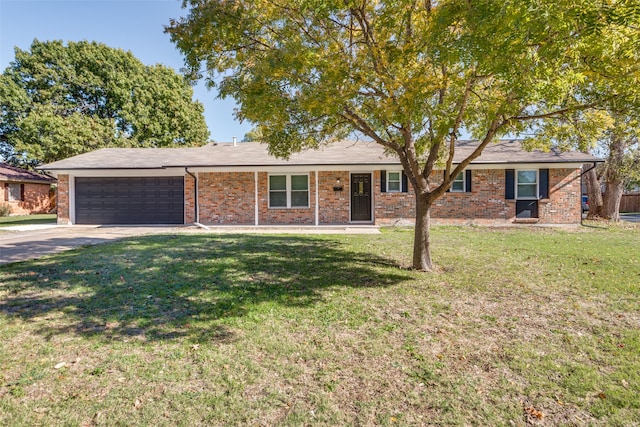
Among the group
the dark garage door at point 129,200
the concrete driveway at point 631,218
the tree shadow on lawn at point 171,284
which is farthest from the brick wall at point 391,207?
the concrete driveway at point 631,218

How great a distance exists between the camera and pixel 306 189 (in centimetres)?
1575

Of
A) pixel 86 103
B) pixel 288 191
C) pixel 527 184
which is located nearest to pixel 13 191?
pixel 86 103

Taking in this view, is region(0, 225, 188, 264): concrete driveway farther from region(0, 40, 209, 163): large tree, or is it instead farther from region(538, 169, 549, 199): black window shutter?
region(0, 40, 209, 163): large tree

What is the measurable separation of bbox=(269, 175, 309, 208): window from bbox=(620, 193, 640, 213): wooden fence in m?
26.4

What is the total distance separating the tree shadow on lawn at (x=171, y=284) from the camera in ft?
14.0

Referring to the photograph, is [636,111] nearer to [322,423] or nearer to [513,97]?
[513,97]

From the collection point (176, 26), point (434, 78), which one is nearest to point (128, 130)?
point (176, 26)

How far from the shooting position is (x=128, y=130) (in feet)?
101

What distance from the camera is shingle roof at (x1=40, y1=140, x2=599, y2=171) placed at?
1466 centimetres

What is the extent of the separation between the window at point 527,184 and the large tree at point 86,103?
27.8 metres

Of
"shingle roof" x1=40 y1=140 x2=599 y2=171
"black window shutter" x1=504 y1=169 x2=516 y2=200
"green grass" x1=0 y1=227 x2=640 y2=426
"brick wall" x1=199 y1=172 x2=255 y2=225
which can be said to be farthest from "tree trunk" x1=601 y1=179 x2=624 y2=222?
"brick wall" x1=199 y1=172 x2=255 y2=225

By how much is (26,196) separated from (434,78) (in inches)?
1230

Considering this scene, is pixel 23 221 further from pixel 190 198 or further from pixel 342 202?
pixel 342 202

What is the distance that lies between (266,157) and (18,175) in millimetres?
21342
